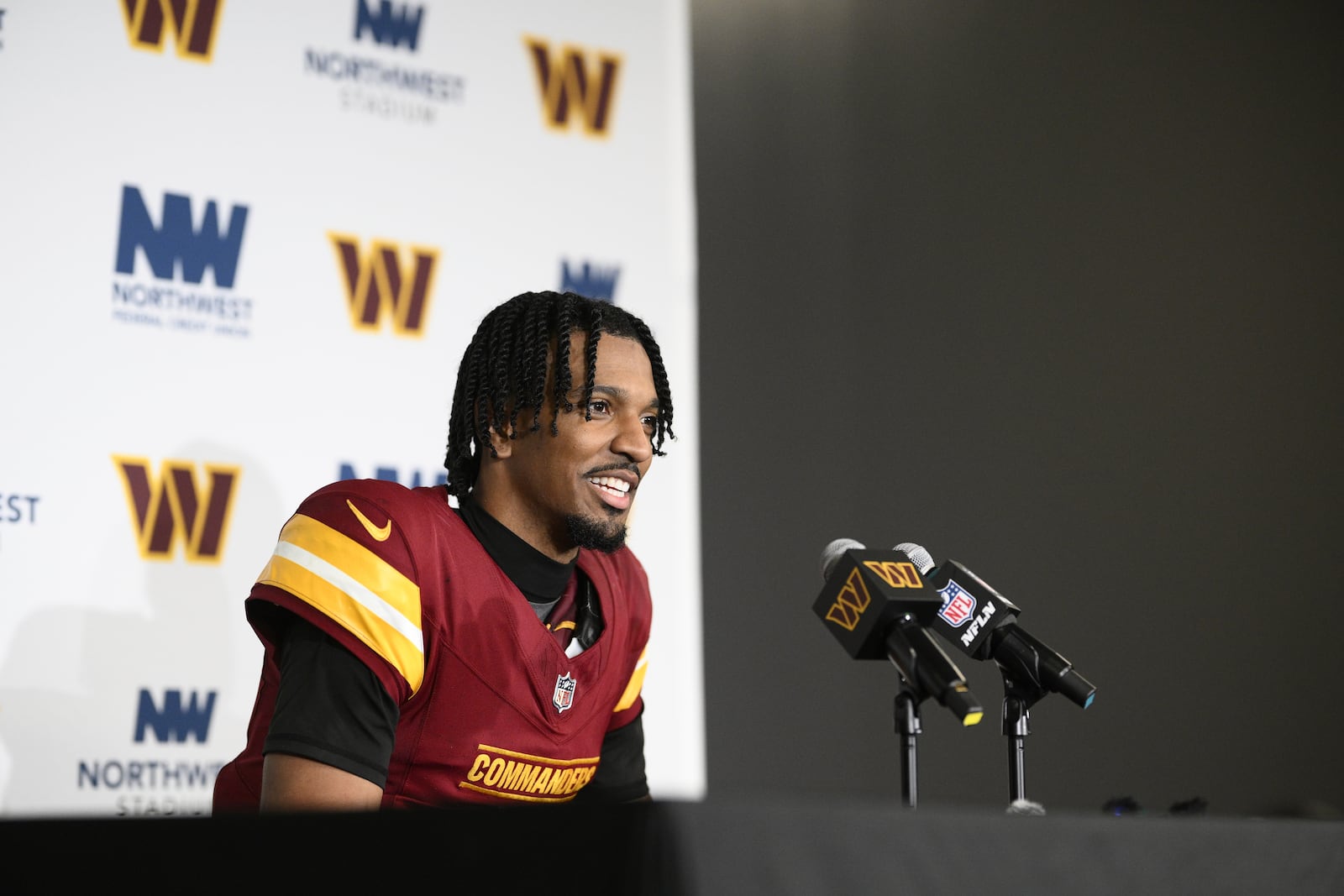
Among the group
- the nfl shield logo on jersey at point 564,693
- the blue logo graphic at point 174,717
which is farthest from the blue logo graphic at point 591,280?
the nfl shield logo on jersey at point 564,693

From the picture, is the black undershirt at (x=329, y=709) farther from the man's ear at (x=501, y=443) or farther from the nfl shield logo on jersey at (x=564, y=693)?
the man's ear at (x=501, y=443)

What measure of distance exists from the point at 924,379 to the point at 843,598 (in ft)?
8.16

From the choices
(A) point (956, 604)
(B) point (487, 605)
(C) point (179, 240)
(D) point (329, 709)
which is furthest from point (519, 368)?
(C) point (179, 240)

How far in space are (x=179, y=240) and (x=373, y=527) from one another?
1400 millimetres

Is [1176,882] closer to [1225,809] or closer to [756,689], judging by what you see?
[756,689]

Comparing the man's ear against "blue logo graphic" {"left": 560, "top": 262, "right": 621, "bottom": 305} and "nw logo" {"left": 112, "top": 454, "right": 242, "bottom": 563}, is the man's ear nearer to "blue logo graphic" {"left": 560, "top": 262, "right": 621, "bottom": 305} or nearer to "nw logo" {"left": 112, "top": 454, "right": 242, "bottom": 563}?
"nw logo" {"left": 112, "top": 454, "right": 242, "bottom": 563}

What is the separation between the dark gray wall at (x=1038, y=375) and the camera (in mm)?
3898

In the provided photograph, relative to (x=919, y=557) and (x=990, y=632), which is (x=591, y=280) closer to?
(x=919, y=557)

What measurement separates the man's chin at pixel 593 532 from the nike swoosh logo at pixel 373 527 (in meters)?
0.35

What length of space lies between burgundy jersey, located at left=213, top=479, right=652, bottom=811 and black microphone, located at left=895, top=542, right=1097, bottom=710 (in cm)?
67

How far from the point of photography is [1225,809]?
3.92 metres

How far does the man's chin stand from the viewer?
2268 millimetres

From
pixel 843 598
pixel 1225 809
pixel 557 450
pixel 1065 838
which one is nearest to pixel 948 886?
pixel 1065 838

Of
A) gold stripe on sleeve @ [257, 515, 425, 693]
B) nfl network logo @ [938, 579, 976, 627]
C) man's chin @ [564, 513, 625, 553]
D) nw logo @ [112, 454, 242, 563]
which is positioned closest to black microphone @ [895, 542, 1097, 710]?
nfl network logo @ [938, 579, 976, 627]
